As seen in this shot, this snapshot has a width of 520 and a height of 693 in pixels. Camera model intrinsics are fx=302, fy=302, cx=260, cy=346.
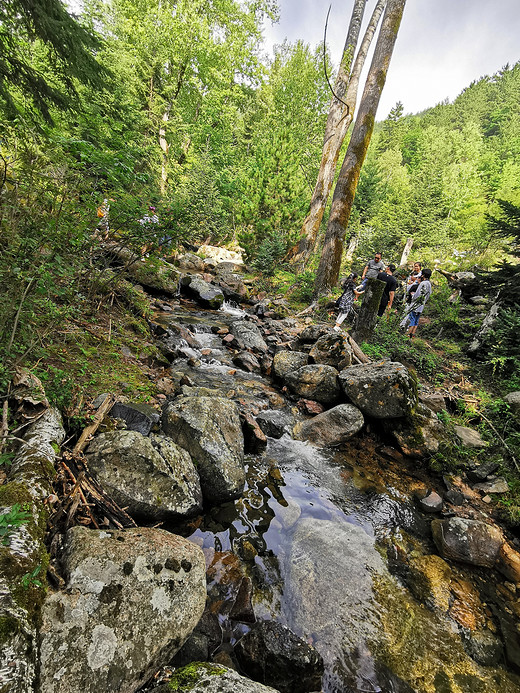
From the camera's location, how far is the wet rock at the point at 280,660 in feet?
6.82

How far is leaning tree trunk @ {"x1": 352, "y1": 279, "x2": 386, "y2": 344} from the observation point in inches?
297

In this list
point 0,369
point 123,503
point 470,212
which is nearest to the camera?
point 0,369

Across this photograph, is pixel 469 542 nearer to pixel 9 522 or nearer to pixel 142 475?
pixel 142 475

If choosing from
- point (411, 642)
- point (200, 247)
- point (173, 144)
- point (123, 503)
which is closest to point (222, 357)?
point (123, 503)

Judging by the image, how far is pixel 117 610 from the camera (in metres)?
1.76

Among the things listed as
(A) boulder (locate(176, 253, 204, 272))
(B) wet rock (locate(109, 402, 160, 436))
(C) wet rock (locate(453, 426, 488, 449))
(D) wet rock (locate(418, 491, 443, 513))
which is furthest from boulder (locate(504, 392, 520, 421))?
(A) boulder (locate(176, 253, 204, 272))

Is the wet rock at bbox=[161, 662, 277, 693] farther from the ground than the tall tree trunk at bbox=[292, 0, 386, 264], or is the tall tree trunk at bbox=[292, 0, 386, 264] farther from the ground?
the tall tree trunk at bbox=[292, 0, 386, 264]

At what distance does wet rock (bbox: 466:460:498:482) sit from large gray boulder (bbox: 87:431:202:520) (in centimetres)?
413

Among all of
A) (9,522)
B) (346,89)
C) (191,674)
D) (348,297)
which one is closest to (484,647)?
(191,674)

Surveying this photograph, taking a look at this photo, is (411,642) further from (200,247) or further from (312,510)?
(200,247)

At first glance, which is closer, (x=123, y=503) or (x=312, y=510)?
(x=123, y=503)

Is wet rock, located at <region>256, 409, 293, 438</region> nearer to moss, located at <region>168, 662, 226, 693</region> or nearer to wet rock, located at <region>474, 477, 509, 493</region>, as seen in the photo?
wet rock, located at <region>474, 477, 509, 493</region>

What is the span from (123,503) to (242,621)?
1.37 metres

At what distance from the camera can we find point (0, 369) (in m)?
2.45
